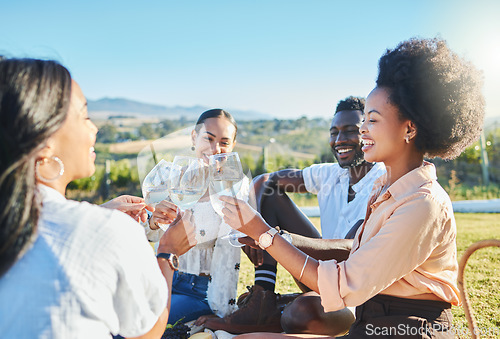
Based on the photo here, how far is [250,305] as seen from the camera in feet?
10.8

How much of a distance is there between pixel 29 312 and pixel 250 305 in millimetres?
2180

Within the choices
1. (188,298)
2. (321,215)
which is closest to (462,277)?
(188,298)

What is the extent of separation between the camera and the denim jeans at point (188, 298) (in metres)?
3.44

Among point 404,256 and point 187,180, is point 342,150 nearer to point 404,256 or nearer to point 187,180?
point 404,256

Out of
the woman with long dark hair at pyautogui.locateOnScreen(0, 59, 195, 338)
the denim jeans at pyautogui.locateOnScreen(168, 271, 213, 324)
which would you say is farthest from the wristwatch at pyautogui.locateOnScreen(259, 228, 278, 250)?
the denim jeans at pyautogui.locateOnScreen(168, 271, 213, 324)

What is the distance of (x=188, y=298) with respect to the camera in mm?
3535

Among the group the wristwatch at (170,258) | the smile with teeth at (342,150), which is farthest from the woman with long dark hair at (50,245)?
the smile with teeth at (342,150)

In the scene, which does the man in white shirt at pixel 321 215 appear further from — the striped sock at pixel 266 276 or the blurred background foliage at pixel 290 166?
the blurred background foliage at pixel 290 166

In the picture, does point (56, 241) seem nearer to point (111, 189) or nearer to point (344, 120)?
point (344, 120)

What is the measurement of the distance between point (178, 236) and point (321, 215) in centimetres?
245

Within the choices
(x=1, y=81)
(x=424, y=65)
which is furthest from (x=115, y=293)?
(x=424, y=65)

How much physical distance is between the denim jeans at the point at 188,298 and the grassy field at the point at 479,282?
5.32ft

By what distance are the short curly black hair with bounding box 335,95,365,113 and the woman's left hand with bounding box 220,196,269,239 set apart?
2529mm

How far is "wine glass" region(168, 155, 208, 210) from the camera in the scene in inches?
82.7
